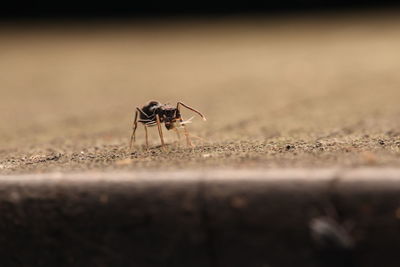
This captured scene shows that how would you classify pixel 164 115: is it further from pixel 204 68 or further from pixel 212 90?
pixel 204 68

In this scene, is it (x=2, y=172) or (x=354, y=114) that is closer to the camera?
(x=2, y=172)

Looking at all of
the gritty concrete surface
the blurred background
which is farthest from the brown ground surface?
the gritty concrete surface

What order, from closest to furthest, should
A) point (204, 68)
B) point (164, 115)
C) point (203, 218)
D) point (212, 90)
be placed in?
point (203, 218)
point (164, 115)
point (212, 90)
point (204, 68)

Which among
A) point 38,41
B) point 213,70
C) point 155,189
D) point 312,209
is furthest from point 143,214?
point 38,41

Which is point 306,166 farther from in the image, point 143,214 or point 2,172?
point 2,172

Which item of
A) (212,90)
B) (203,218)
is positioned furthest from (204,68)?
(203,218)
